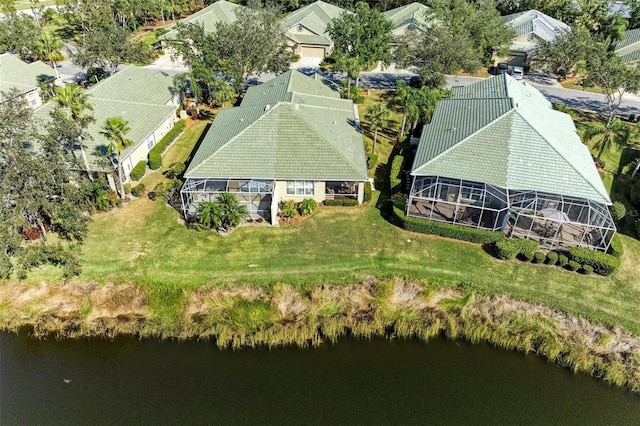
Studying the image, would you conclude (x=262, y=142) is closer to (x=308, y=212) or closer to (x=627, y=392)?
(x=308, y=212)

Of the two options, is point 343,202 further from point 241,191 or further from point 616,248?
point 616,248

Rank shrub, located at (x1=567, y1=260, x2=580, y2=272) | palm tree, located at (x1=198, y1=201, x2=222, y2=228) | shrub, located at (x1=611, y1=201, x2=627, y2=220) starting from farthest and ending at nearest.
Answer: shrub, located at (x1=611, y1=201, x2=627, y2=220), palm tree, located at (x1=198, y1=201, x2=222, y2=228), shrub, located at (x1=567, y1=260, x2=580, y2=272)

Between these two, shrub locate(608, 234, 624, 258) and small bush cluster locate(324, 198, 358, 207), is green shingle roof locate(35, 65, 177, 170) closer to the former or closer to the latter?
small bush cluster locate(324, 198, 358, 207)

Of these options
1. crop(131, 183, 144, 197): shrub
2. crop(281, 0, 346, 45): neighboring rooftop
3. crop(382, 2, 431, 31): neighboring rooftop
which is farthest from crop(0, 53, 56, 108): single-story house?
crop(382, 2, 431, 31): neighboring rooftop

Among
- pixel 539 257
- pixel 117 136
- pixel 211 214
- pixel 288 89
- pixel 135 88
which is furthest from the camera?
pixel 135 88

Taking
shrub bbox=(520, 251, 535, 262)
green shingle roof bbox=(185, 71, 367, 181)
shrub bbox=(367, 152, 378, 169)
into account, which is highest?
green shingle roof bbox=(185, 71, 367, 181)

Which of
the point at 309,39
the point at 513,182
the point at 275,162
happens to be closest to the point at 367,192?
the point at 275,162

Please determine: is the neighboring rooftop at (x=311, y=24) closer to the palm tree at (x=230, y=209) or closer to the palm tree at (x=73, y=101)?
the palm tree at (x=73, y=101)
